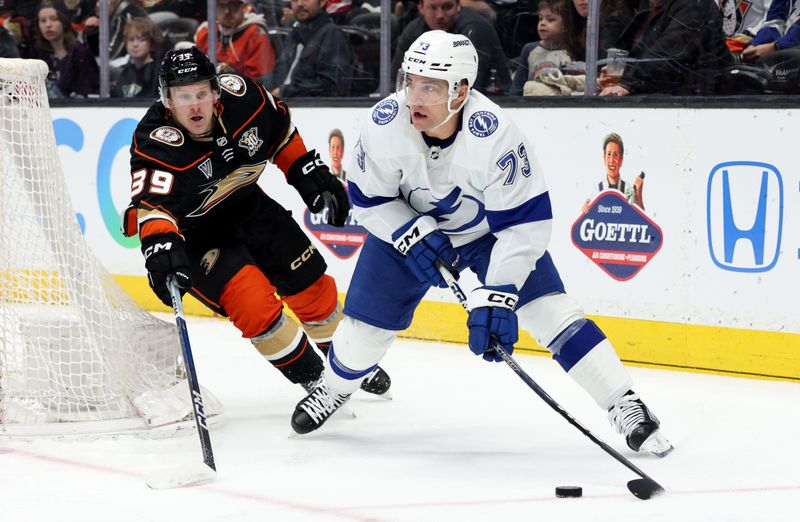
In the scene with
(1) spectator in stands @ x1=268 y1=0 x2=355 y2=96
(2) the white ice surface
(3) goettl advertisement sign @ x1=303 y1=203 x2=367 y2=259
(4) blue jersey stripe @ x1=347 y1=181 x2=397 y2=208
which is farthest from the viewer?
(1) spectator in stands @ x1=268 y1=0 x2=355 y2=96

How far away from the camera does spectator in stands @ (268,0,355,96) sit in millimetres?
5164

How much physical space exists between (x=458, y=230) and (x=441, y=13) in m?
1.95

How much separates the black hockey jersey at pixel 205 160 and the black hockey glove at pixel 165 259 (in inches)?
1.3

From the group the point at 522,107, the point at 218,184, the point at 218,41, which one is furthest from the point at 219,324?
the point at 218,184

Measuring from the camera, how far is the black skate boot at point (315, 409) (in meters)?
3.29

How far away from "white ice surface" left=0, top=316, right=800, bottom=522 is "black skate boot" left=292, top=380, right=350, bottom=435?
0.16ft

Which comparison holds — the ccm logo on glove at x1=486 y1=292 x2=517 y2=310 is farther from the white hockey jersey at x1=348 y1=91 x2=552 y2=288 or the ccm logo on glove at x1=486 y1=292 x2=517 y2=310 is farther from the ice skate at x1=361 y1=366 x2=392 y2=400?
the ice skate at x1=361 y1=366 x2=392 y2=400

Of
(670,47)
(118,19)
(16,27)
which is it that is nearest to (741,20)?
(670,47)

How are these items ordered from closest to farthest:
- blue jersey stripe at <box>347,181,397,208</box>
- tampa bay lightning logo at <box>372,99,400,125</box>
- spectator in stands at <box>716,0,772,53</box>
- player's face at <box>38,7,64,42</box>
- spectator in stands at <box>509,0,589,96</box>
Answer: tampa bay lightning logo at <box>372,99,400,125</box> → blue jersey stripe at <box>347,181,397,208</box> → spectator in stands at <box>716,0,772,53</box> → spectator in stands at <box>509,0,589,96</box> → player's face at <box>38,7,64,42</box>

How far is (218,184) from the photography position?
3344 mm

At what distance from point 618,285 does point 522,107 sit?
0.81 meters

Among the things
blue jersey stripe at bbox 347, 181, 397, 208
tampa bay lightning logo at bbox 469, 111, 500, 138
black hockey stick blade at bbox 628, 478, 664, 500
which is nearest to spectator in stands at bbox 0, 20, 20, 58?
blue jersey stripe at bbox 347, 181, 397, 208

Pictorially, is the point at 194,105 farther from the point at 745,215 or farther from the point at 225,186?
the point at 745,215

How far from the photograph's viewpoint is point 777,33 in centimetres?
407
